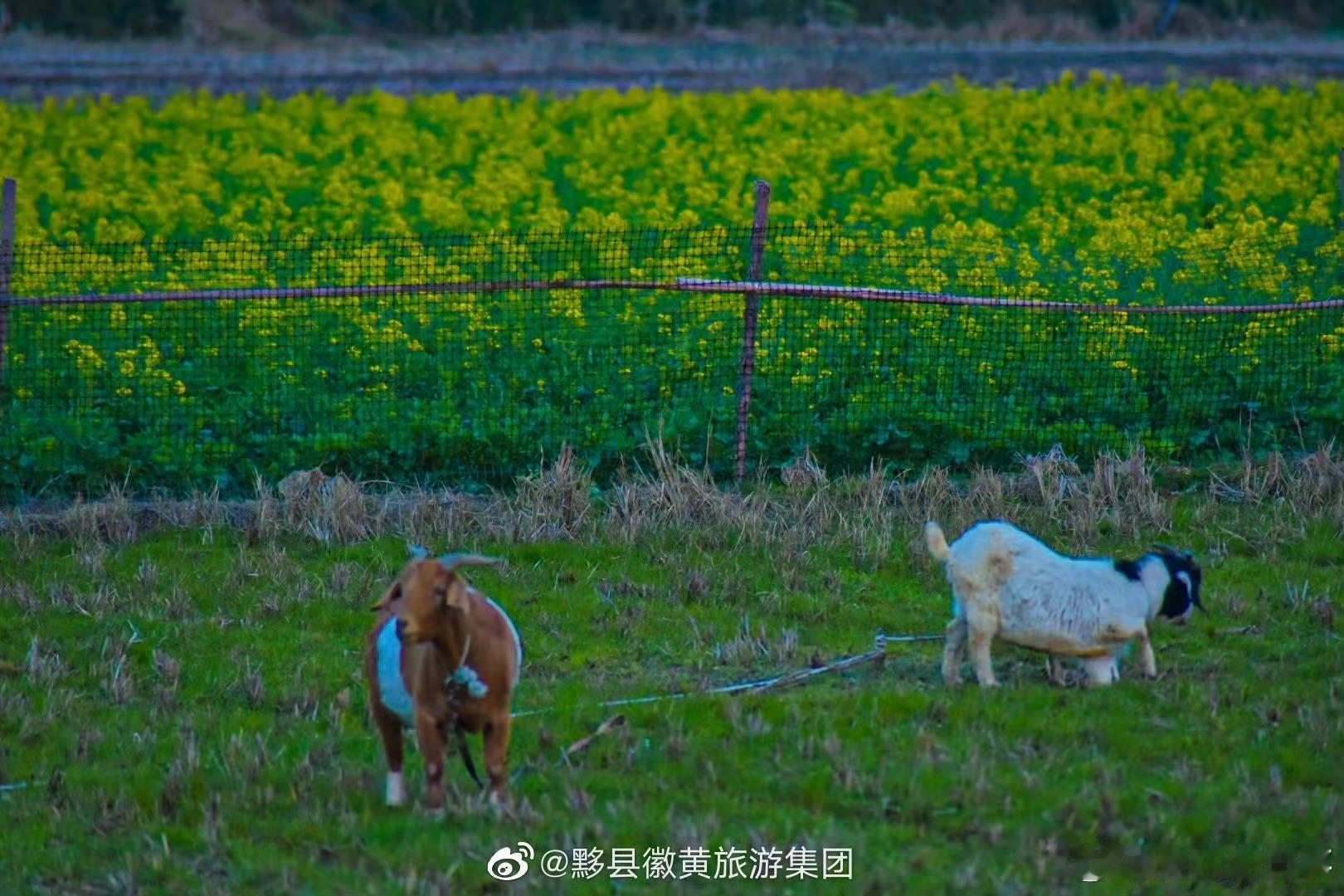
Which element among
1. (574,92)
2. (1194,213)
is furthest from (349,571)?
(574,92)

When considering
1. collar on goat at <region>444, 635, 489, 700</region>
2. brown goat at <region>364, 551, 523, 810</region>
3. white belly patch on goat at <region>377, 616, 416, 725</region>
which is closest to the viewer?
brown goat at <region>364, 551, 523, 810</region>

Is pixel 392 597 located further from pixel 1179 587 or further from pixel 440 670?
pixel 1179 587

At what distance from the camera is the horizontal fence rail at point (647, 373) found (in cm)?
1076

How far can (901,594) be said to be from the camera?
865 centimetres

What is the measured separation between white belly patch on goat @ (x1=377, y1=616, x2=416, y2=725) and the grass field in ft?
1.24

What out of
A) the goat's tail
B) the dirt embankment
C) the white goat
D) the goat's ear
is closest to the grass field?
the white goat

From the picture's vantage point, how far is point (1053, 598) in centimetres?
677

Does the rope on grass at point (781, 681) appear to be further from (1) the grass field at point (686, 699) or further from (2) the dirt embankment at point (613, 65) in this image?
(2) the dirt embankment at point (613, 65)

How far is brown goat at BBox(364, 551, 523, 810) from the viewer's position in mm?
5531

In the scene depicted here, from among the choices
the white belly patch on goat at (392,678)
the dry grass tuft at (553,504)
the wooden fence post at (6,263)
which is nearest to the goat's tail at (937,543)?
the white belly patch on goat at (392,678)

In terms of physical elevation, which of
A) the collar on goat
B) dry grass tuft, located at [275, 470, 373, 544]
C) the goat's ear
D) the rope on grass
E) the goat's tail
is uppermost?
the goat's ear

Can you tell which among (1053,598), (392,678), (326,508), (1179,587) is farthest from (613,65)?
(392,678)

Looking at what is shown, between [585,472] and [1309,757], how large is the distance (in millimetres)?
5055

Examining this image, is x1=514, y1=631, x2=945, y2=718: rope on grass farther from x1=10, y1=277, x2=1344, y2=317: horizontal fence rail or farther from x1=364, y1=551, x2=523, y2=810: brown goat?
x1=10, y1=277, x2=1344, y2=317: horizontal fence rail
